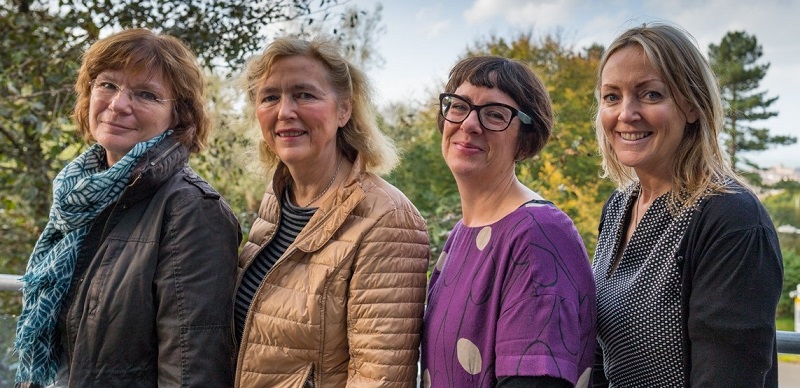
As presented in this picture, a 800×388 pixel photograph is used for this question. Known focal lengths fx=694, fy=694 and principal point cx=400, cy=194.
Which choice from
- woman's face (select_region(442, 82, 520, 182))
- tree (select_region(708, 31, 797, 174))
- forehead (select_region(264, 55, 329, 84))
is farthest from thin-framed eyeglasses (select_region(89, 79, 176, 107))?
tree (select_region(708, 31, 797, 174))

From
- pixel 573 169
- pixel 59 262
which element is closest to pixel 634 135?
pixel 59 262

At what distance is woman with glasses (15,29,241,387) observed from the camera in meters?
1.77

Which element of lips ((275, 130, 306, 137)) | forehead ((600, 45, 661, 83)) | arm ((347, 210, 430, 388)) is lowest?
arm ((347, 210, 430, 388))

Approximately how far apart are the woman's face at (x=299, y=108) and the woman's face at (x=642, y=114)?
0.77m

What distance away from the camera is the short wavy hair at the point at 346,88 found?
1.98 m

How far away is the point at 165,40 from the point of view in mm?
2047

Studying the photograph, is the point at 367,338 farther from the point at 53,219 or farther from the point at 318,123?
the point at 53,219

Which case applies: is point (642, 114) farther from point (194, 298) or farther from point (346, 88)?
point (194, 298)

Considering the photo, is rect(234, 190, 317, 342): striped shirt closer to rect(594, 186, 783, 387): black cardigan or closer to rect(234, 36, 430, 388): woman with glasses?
rect(234, 36, 430, 388): woman with glasses

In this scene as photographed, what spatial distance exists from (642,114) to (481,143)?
0.38 m

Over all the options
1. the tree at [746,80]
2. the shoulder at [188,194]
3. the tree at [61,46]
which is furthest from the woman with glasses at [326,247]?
the tree at [746,80]

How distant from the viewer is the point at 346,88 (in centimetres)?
205

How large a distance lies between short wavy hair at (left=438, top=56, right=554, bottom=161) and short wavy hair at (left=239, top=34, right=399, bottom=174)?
40cm

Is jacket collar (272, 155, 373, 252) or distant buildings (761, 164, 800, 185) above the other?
jacket collar (272, 155, 373, 252)
